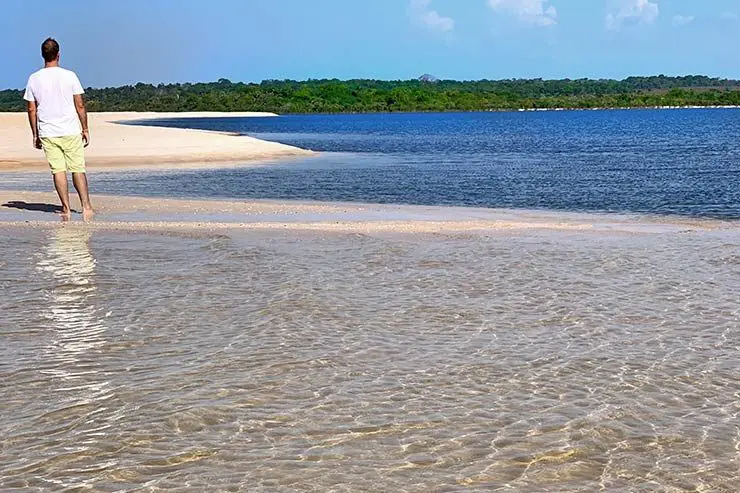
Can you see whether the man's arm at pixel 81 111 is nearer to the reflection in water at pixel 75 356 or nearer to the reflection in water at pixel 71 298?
the reflection in water at pixel 71 298

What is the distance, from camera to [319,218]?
15.9 meters

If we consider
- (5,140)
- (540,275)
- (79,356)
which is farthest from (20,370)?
(5,140)

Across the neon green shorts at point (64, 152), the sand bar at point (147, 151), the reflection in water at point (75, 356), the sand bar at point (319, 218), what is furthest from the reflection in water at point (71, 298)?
the sand bar at point (147, 151)

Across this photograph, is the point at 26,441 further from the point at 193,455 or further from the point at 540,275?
the point at 540,275

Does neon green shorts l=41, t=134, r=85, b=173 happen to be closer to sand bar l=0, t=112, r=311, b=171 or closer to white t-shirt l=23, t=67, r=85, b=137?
white t-shirt l=23, t=67, r=85, b=137

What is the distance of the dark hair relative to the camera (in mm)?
13102

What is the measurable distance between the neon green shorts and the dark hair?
43.1 inches

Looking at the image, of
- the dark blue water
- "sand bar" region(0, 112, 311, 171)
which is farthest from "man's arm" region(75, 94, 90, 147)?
"sand bar" region(0, 112, 311, 171)

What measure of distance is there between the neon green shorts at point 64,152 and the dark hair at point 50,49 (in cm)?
109

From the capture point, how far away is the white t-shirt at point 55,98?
13.3 meters

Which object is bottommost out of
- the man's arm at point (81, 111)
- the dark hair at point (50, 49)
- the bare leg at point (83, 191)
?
the bare leg at point (83, 191)

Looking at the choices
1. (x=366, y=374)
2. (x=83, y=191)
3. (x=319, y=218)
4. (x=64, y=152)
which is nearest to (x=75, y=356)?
(x=366, y=374)

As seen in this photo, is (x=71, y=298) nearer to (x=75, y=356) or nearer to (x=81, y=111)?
(x=75, y=356)

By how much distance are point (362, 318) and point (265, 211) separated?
986cm
